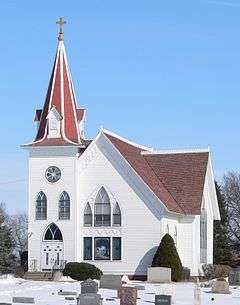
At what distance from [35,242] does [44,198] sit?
2.96 meters

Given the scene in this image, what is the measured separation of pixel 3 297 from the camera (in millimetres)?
35438

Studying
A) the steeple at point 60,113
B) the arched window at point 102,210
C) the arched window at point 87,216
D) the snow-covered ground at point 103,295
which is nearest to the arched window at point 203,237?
the arched window at point 102,210

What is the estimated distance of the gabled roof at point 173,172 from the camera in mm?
56781

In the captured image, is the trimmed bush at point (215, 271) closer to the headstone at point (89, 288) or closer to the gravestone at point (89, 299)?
the headstone at point (89, 288)

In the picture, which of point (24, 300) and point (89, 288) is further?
point (89, 288)

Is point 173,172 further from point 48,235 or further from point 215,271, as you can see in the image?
point 48,235

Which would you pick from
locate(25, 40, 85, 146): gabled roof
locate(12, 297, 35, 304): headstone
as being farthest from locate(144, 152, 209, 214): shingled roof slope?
locate(12, 297, 35, 304): headstone

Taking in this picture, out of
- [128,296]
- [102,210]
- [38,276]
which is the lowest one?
[38,276]

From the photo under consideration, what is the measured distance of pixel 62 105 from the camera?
57.1 meters

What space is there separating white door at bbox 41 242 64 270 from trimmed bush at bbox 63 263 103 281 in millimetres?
2237

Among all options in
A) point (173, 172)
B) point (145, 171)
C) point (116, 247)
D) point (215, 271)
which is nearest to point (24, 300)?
point (116, 247)

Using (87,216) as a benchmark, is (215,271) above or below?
below

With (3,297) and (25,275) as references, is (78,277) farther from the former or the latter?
(3,297)

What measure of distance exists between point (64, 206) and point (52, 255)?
129 inches
